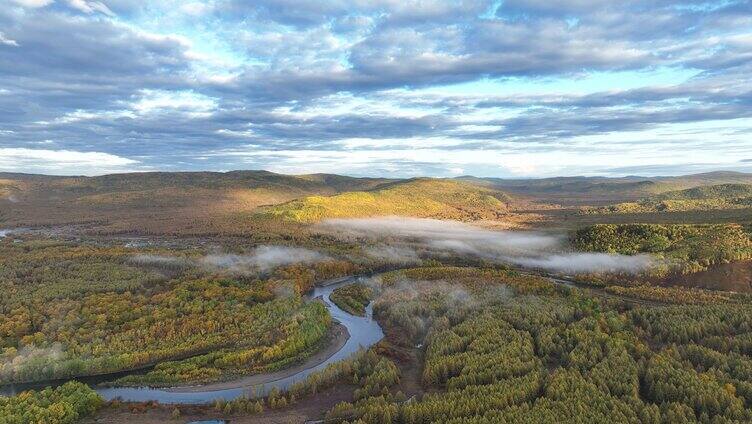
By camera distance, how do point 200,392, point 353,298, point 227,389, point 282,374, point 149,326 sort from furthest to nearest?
point 353,298 → point 149,326 → point 282,374 → point 227,389 → point 200,392

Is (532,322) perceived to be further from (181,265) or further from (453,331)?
(181,265)

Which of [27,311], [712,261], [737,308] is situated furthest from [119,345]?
[712,261]

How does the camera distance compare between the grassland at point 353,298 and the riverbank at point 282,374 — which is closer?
the riverbank at point 282,374

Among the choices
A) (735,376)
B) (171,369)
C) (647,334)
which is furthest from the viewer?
(647,334)

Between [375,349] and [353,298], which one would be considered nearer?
[375,349]

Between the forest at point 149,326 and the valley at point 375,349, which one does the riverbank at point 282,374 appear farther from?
the forest at point 149,326

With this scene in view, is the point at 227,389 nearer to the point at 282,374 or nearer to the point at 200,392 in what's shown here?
the point at 200,392

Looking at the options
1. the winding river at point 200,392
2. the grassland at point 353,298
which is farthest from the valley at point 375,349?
the grassland at point 353,298

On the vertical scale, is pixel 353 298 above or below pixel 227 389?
above

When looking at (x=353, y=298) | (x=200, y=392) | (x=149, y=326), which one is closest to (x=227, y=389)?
(x=200, y=392)

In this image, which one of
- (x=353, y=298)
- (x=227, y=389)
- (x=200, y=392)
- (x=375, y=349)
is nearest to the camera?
(x=200, y=392)

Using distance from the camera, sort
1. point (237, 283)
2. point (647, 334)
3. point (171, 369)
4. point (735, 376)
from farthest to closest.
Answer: point (237, 283) → point (647, 334) → point (171, 369) → point (735, 376)
